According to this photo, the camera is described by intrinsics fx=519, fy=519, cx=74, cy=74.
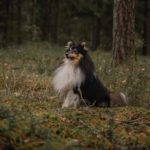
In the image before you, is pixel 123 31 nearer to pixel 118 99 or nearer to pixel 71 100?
pixel 118 99

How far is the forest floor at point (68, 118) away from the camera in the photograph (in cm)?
605

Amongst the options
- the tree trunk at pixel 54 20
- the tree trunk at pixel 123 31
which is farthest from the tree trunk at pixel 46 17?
the tree trunk at pixel 123 31

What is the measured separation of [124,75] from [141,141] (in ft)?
17.2

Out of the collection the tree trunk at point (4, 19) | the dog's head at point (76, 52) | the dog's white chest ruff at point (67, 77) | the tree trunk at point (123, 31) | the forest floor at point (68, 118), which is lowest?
the forest floor at point (68, 118)

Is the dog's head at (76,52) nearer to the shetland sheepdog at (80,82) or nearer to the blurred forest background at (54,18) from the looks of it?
the shetland sheepdog at (80,82)

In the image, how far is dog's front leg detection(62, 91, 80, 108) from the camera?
10.2 metres

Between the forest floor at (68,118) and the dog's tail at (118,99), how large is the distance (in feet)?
0.75

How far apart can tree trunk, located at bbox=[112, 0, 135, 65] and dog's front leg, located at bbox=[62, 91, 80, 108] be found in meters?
5.57

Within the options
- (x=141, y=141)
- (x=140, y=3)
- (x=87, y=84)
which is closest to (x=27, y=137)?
(x=141, y=141)

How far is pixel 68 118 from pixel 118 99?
8.28 ft

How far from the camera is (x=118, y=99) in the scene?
1080cm

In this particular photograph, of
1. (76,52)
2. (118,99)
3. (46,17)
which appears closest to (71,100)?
(76,52)

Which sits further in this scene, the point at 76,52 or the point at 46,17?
the point at 46,17

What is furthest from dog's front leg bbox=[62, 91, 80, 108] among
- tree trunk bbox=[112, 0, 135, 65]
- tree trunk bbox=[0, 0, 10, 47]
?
tree trunk bbox=[0, 0, 10, 47]
